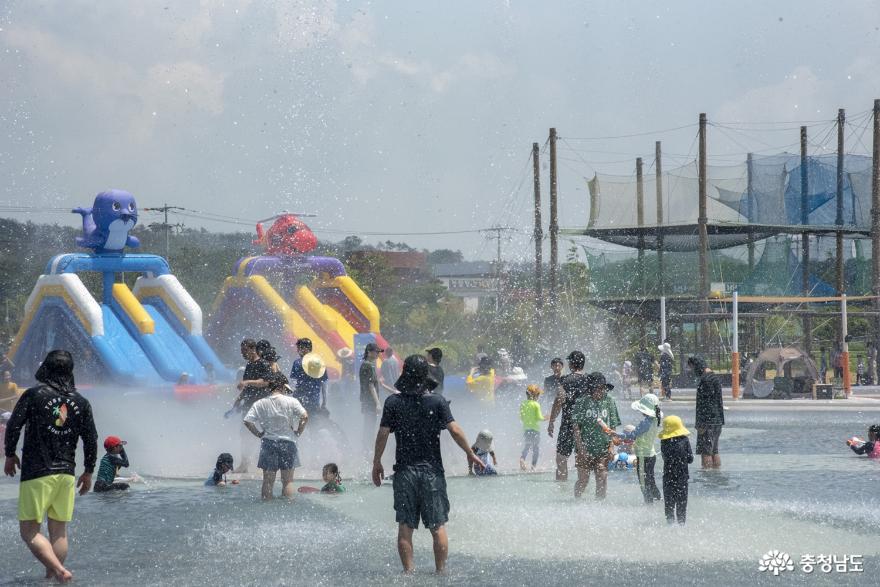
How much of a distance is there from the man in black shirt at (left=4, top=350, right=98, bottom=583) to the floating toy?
21.3m

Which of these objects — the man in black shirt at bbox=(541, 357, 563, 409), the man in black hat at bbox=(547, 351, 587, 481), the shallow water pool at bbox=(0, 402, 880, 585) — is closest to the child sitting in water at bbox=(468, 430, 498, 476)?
the shallow water pool at bbox=(0, 402, 880, 585)

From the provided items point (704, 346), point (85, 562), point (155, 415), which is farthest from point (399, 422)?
point (704, 346)

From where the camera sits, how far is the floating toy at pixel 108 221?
2877 centimetres

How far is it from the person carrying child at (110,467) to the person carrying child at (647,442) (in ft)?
19.0

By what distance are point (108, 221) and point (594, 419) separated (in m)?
19.3

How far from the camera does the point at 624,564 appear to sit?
27.8 ft

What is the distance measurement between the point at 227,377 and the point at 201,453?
42.2 feet

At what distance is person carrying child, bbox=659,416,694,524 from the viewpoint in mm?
10320

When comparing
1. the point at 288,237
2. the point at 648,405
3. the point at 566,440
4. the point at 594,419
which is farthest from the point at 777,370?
the point at 648,405

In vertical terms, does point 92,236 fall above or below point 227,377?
above

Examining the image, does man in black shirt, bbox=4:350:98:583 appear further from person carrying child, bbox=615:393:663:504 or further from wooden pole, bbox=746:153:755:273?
wooden pole, bbox=746:153:755:273

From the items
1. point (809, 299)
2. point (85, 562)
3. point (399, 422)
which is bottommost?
point (85, 562)

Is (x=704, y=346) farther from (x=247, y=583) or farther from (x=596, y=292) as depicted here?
(x=247, y=583)

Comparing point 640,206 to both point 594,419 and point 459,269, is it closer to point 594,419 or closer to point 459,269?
point 594,419
